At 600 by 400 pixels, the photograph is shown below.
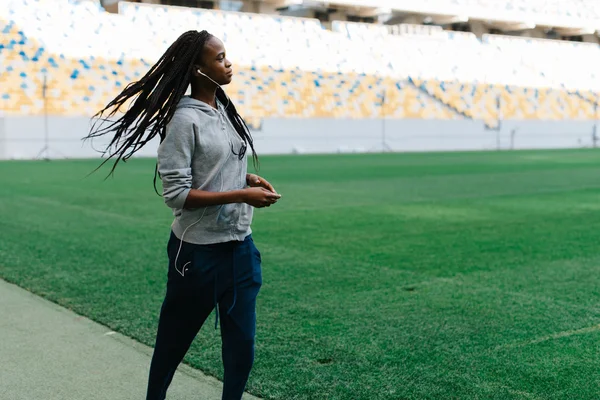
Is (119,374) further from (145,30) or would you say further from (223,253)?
(145,30)

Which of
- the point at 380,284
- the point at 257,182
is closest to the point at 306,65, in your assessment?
the point at 380,284

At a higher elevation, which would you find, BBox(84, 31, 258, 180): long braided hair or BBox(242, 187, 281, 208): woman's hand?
BBox(84, 31, 258, 180): long braided hair

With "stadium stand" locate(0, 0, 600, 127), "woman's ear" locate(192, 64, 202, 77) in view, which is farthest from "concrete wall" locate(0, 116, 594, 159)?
"woman's ear" locate(192, 64, 202, 77)

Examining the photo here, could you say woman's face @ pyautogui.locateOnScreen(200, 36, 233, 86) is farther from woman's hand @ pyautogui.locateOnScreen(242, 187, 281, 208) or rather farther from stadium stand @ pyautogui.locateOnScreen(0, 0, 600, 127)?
stadium stand @ pyautogui.locateOnScreen(0, 0, 600, 127)

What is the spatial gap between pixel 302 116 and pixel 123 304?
3574 cm

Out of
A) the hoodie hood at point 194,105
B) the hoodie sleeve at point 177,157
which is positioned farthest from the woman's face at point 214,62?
the hoodie sleeve at point 177,157

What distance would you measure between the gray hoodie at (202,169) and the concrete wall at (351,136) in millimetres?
29229

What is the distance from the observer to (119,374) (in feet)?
14.9

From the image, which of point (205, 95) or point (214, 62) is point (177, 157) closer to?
point (205, 95)

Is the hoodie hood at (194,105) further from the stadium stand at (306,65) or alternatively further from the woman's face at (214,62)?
the stadium stand at (306,65)

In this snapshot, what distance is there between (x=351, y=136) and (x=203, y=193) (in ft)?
122

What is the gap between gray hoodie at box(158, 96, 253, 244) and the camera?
3.13m

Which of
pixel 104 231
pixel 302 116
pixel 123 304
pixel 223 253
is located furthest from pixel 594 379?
pixel 302 116

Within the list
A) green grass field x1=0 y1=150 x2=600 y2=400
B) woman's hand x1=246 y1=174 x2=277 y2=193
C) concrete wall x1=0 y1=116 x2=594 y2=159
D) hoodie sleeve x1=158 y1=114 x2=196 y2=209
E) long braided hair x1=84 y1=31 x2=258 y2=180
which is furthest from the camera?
concrete wall x1=0 y1=116 x2=594 y2=159
